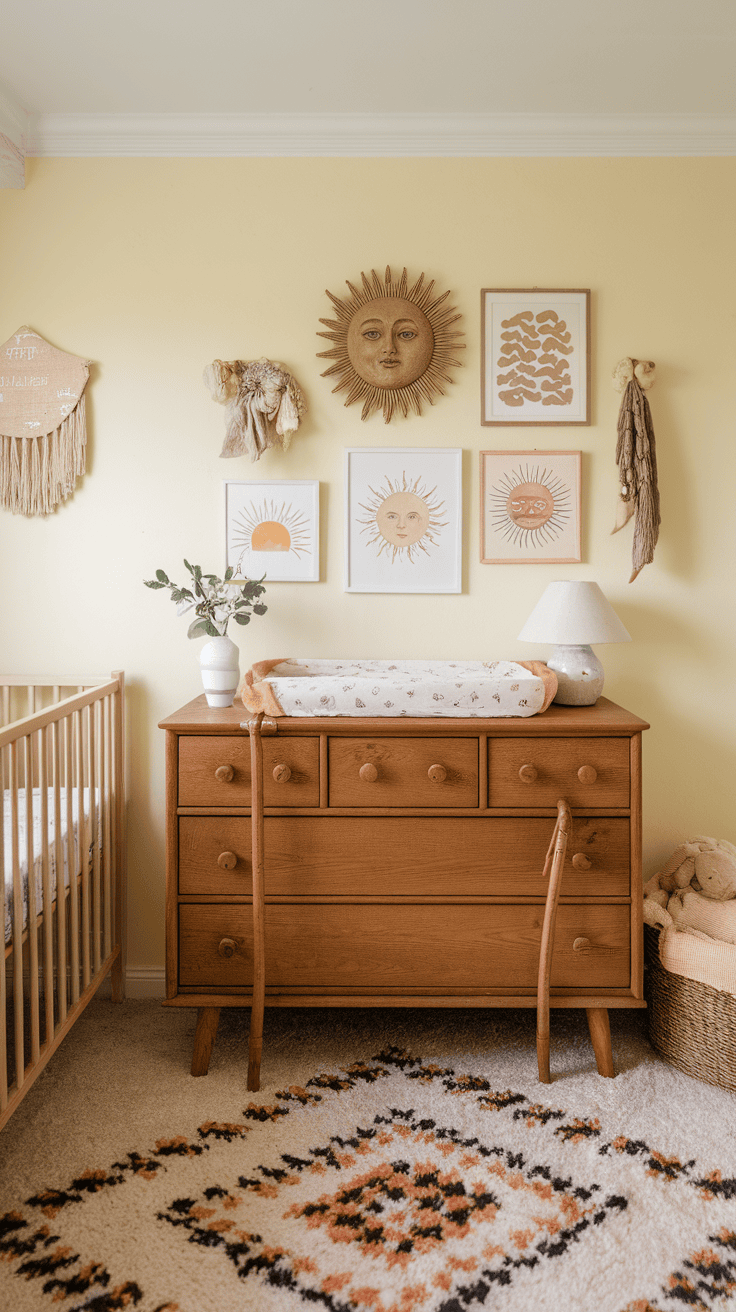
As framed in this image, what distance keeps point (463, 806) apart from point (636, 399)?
1330mm

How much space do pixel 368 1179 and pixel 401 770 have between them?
86 cm

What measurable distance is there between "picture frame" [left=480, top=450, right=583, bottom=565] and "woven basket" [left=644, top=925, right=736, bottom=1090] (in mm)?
1139

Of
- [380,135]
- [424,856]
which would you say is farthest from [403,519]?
[380,135]

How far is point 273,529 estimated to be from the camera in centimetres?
238

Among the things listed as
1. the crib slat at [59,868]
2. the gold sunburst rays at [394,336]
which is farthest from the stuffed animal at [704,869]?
the crib slat at [59,868]

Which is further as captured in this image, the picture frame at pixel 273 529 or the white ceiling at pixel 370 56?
the picture frame at pixel 273 529

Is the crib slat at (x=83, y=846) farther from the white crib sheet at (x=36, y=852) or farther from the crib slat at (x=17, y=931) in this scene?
the crib slat at (x=17, y=931)

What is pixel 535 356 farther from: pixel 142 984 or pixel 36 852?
pixel 142 984

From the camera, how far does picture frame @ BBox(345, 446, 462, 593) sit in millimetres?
2375

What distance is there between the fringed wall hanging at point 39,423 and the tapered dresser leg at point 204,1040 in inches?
61.3

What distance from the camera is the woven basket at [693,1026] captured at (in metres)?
1.90

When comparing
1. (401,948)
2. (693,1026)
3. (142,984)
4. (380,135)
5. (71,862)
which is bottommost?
(142,984)

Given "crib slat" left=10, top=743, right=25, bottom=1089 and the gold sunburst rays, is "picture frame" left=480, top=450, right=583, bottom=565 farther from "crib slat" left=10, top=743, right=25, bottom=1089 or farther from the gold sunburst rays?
"crib slat" left=10, top=743, right=25, bottom=1089

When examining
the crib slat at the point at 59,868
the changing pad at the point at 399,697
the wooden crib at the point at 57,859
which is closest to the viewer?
the wooden crib at the point at 57,859
